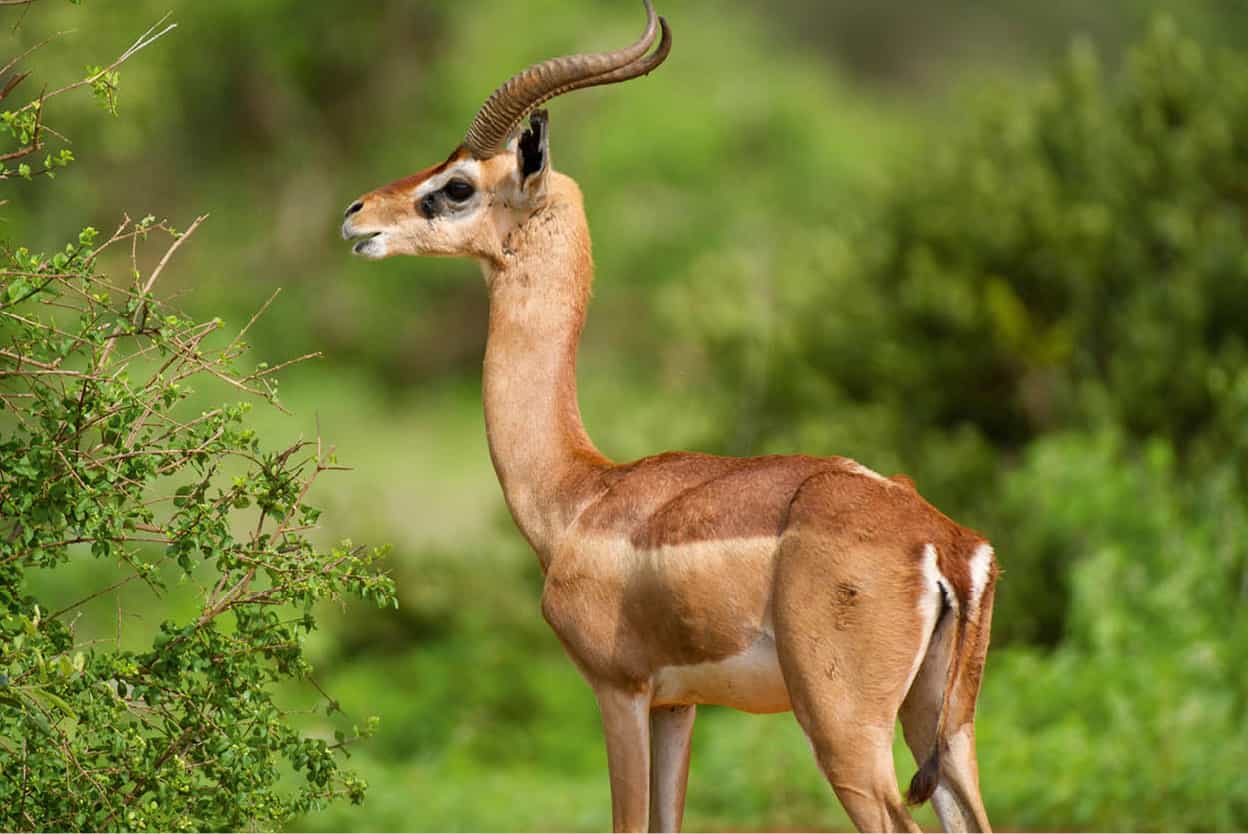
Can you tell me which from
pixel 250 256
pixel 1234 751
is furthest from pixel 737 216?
pixel 1234 751

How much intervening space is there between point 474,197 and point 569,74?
502mm

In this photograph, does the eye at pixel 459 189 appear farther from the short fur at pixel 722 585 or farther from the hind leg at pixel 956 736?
the hind leg at pixel 956 736

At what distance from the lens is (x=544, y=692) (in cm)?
1164

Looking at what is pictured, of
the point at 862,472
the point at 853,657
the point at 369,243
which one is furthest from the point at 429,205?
the point at 853,657

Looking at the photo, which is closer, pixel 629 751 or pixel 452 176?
pixel 629 751

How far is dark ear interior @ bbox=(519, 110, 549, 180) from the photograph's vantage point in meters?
5.43

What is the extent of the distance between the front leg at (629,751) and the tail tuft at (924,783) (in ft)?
2.32

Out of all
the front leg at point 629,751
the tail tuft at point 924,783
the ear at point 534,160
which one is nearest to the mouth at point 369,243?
the ear at point 534,160

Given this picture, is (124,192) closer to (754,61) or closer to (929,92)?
(754,61)

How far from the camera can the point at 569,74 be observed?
538 centimetres

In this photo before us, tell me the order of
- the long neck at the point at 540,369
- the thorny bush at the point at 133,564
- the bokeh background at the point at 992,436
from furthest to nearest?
the bokeh background at the point at 992,436 < the long neck at the point at 540,369 < the thorny bush at the point at 133,564

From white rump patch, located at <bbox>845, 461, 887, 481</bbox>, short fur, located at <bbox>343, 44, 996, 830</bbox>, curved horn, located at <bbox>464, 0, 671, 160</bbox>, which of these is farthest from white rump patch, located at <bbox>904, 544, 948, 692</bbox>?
curved horn, located at <bbox>464, 0, 671, 160</bbox>

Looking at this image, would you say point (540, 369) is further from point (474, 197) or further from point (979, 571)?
point (979, 571)

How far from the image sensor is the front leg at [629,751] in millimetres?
4797
